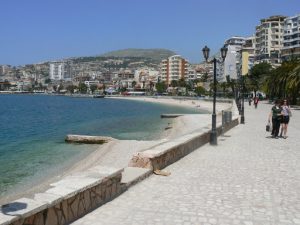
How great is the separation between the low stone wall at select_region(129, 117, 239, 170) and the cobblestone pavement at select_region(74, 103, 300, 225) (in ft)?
0.86

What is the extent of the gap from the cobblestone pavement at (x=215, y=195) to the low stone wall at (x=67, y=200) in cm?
17

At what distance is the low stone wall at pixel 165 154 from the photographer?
10102 mm

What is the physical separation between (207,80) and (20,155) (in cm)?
17862

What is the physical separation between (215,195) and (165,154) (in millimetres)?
3075

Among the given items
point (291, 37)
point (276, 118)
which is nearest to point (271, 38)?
point (291, 37)

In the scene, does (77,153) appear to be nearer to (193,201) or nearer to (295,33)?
(193,201)

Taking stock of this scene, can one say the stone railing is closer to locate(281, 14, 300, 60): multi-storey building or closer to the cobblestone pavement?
the cobblestone pavement

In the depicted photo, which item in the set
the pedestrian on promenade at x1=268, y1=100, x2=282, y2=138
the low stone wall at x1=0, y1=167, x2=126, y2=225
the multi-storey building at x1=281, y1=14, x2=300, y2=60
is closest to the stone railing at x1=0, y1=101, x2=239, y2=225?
the low stone wall at x1=0, y1=167, x2=126, y2=225

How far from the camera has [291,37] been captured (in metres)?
136

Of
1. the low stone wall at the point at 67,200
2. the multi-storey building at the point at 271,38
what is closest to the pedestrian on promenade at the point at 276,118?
the low stone wall at the point at 67,200

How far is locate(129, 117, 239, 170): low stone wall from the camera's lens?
1010 cm

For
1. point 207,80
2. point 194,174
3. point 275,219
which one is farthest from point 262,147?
point 207,80

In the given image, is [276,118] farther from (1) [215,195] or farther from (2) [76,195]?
(2) [76,195]

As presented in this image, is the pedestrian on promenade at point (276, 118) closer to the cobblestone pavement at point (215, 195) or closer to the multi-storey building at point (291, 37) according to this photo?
the cobblestone pavement at point (215, 195)
